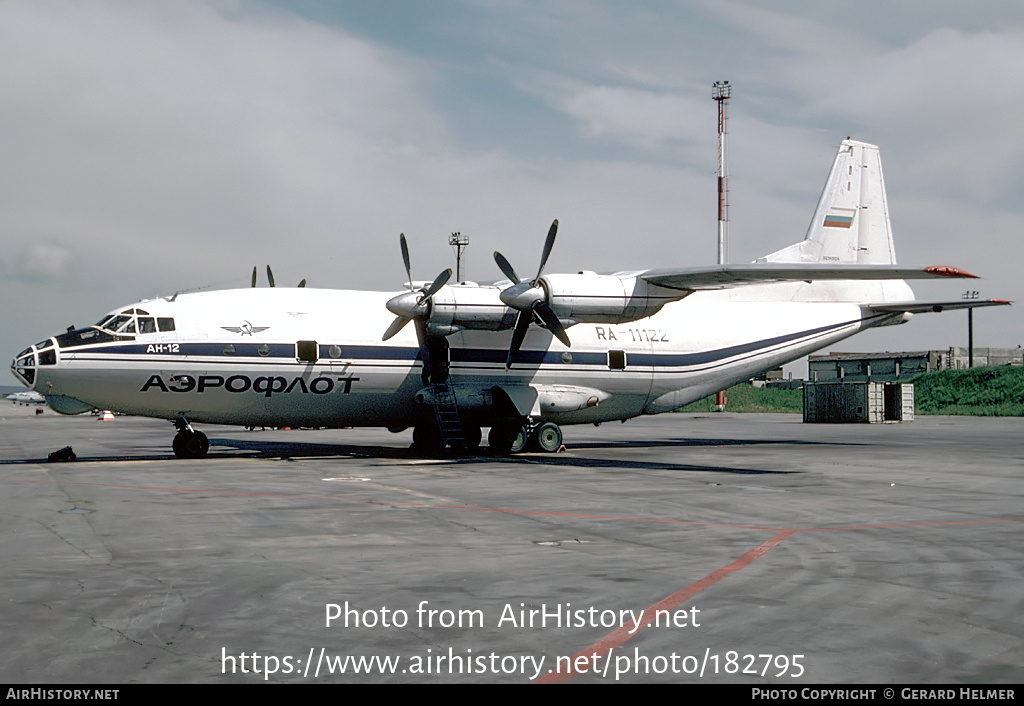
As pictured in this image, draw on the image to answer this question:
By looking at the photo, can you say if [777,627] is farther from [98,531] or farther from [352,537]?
[98,531]

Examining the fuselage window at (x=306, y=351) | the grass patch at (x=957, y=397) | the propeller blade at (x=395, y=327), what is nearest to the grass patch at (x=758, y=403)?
the grass patch at (x=957, y=397)

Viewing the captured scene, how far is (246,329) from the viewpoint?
86.8 ft

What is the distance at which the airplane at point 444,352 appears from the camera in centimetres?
2500

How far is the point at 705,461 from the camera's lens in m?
26.6

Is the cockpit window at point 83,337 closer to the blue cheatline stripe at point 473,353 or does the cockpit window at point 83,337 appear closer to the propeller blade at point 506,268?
the blue cheatline stripe at point 473,353

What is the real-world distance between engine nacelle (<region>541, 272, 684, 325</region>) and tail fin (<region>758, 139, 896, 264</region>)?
11.2 m

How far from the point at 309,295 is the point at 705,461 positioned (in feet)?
43.9

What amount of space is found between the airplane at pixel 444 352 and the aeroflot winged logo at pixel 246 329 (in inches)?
1.4

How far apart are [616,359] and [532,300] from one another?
6499mm

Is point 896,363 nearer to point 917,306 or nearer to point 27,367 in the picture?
point 917,306

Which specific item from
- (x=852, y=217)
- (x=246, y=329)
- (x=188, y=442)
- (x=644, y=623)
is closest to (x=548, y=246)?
(x=246, y=329)

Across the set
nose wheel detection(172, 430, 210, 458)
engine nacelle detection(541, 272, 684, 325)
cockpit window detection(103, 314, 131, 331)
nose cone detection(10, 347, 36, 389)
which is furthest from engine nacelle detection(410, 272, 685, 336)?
nose cone detection(10, 347, 36, 389)

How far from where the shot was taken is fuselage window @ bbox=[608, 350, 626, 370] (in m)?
30.8

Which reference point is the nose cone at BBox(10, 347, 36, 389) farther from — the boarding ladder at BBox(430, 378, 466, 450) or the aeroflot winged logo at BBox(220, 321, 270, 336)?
the boarding ladder at BBox(430, 378, 466, 450)
